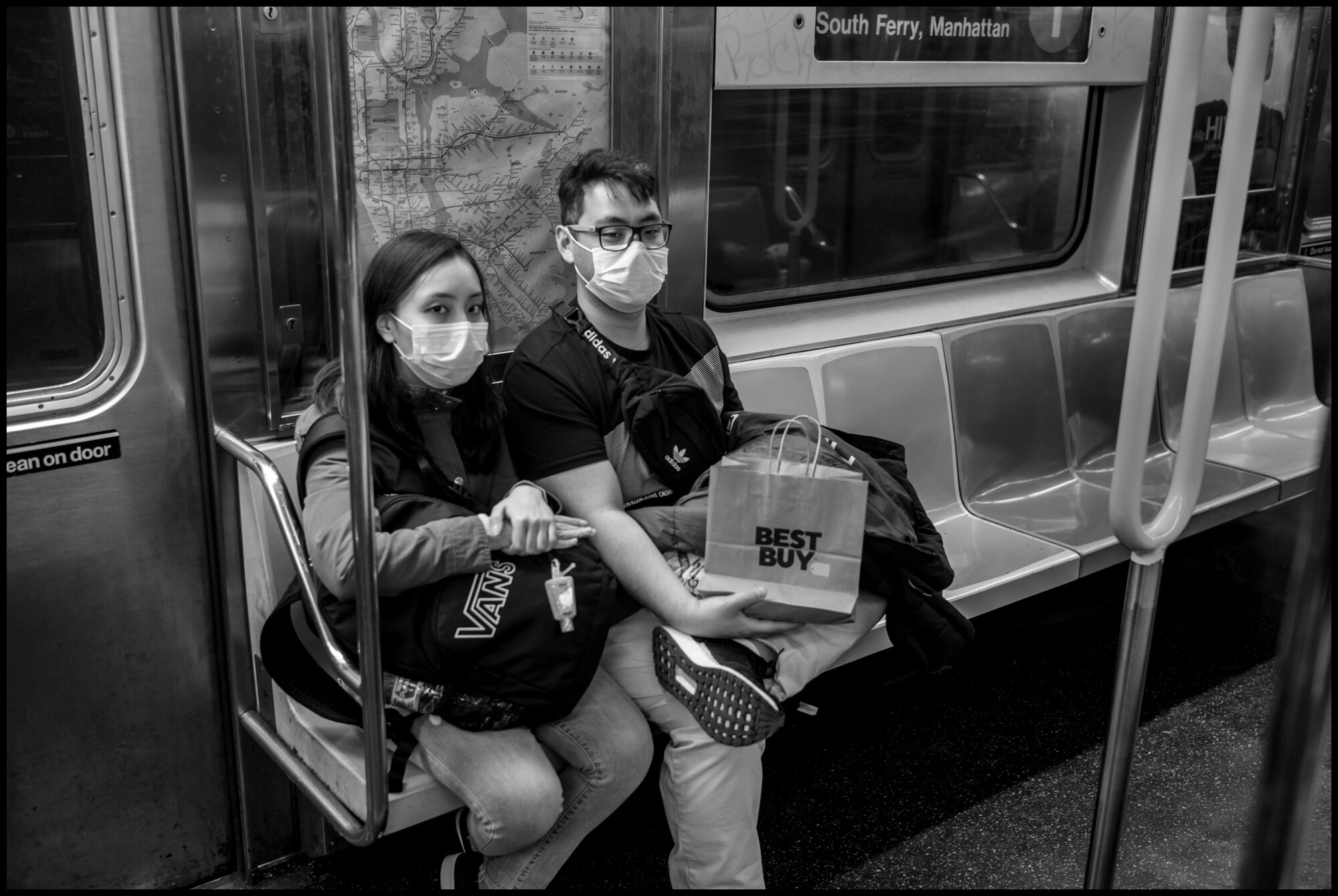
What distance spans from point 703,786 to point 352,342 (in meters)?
1.20

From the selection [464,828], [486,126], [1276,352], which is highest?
[486,126]

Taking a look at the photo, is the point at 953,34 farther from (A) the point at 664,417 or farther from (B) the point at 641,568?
(B) the point at 641,568

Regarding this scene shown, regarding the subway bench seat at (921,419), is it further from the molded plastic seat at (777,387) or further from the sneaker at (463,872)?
the sneaker at (463,872)

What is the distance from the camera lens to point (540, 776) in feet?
7.52

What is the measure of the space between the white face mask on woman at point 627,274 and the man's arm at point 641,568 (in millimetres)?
395

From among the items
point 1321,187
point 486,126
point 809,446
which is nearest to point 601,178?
point 486,126

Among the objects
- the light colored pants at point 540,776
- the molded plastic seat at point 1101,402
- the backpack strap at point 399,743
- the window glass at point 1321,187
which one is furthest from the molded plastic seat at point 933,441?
the window glass at point 1321,187

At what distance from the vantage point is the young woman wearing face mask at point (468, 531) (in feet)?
7.41

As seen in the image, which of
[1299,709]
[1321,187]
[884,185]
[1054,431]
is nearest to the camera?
[1299,709]

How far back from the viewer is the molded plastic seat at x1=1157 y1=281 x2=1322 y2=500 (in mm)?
4516

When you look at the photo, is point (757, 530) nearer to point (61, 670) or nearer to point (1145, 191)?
point (61, 670)

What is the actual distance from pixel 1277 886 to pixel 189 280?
2.22 meters

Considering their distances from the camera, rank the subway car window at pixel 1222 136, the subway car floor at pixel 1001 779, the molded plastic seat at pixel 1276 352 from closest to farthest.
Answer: the subway car floor at pixel 1001 779
the subway car window at pixel 1222 136
the molded plastic seat at pixel 1276 352

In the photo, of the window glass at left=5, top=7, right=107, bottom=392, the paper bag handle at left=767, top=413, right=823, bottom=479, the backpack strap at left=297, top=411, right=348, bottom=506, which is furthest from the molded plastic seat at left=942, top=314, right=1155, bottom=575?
the window glass at left=5, top=7, right=107, bottom=392
